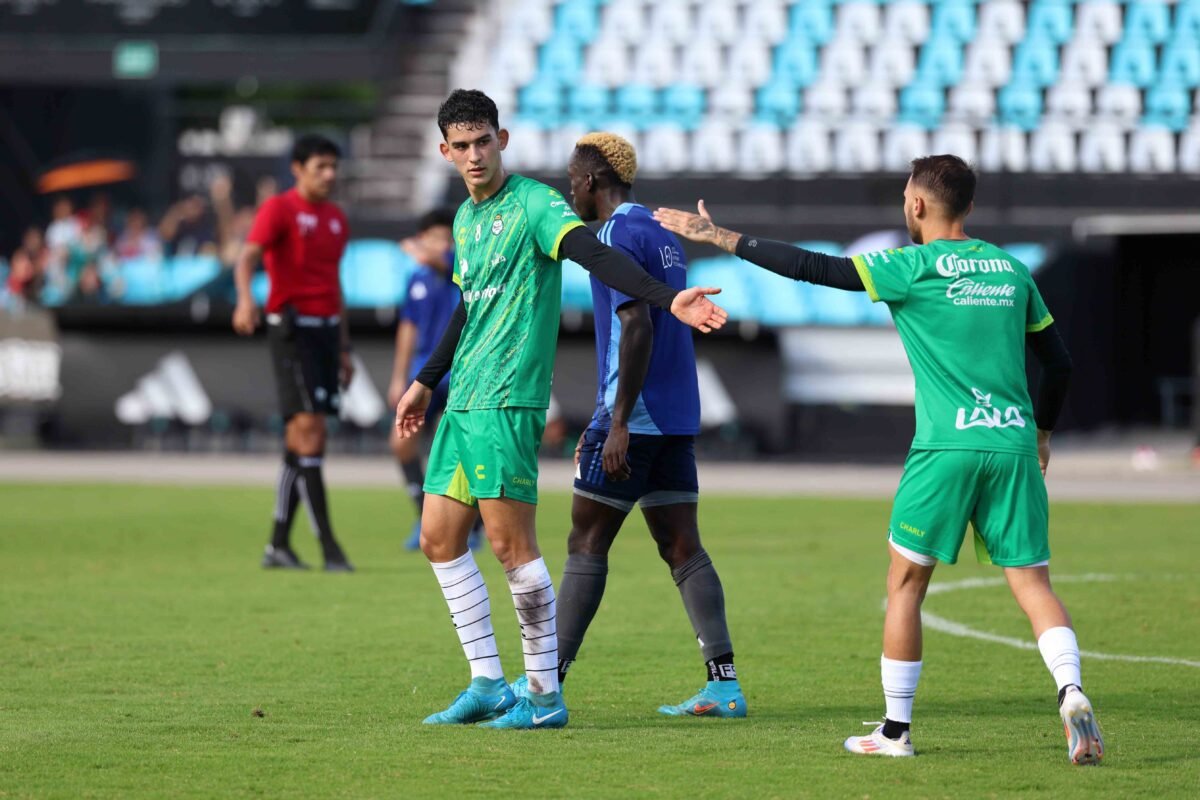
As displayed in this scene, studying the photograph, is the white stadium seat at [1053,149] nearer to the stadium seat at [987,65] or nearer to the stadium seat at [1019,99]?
the stadium seat at [1019,99]

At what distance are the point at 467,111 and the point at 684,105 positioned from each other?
20951 millimetres

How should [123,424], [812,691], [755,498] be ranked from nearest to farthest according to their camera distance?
[812,691], [755,498], [123,424]

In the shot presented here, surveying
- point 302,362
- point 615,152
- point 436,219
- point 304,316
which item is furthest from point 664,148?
point 615,152

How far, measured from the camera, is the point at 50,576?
1125 cm

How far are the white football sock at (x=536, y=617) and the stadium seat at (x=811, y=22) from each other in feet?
73.4

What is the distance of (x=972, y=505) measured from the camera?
19.1 ft

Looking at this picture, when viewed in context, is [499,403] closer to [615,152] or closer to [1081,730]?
[615,152]

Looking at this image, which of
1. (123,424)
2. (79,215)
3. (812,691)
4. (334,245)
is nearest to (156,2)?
(79,215)

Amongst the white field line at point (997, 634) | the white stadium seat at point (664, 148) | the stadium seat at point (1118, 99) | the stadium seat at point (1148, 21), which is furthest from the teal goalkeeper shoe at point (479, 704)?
the stadium seat at point (1148, 21)

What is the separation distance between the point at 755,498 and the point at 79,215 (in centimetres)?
1419

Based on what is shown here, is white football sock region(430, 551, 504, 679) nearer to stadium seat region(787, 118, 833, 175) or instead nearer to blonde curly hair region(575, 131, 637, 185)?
blonde curly hair region(575, 131, 637, 185)

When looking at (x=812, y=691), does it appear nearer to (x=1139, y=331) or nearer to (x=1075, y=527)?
(x=1075, y=527)

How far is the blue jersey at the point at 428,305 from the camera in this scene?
516 inches

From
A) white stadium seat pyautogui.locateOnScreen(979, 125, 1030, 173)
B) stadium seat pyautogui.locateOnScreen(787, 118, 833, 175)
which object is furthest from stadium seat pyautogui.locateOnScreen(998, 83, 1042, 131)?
stadium seat pyautogui.locateOnScreen(787, 118, 833, 175)
